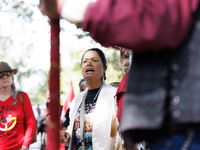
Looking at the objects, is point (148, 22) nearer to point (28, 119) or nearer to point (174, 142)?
point (174, 142)

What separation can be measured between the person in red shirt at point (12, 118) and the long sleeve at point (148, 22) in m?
3.77

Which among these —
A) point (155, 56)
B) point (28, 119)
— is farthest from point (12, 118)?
point (155, 56)

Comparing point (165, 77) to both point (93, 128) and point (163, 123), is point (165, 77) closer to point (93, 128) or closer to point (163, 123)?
point (163, 123)

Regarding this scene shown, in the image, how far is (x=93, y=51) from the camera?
4.34 metres

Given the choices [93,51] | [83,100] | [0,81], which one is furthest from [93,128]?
[0,81]

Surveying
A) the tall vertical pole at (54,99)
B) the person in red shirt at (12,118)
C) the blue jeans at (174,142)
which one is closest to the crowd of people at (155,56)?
the blue jeans at (174,142)

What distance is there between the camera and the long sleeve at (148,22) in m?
1.24

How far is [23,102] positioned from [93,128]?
1.67 m

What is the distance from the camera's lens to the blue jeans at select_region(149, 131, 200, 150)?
4.13 ft

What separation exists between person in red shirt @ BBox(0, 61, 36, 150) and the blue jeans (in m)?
3.70

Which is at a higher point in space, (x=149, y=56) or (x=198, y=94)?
(x=149, y=56)

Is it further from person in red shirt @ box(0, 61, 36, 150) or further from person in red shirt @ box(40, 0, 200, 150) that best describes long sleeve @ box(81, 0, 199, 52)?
person in red shirt @ box(0, 61, 36, 150)

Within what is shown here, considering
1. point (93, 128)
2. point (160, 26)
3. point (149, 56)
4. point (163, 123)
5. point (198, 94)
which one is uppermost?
point (160, 26)

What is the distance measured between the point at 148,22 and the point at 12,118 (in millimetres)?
3902
